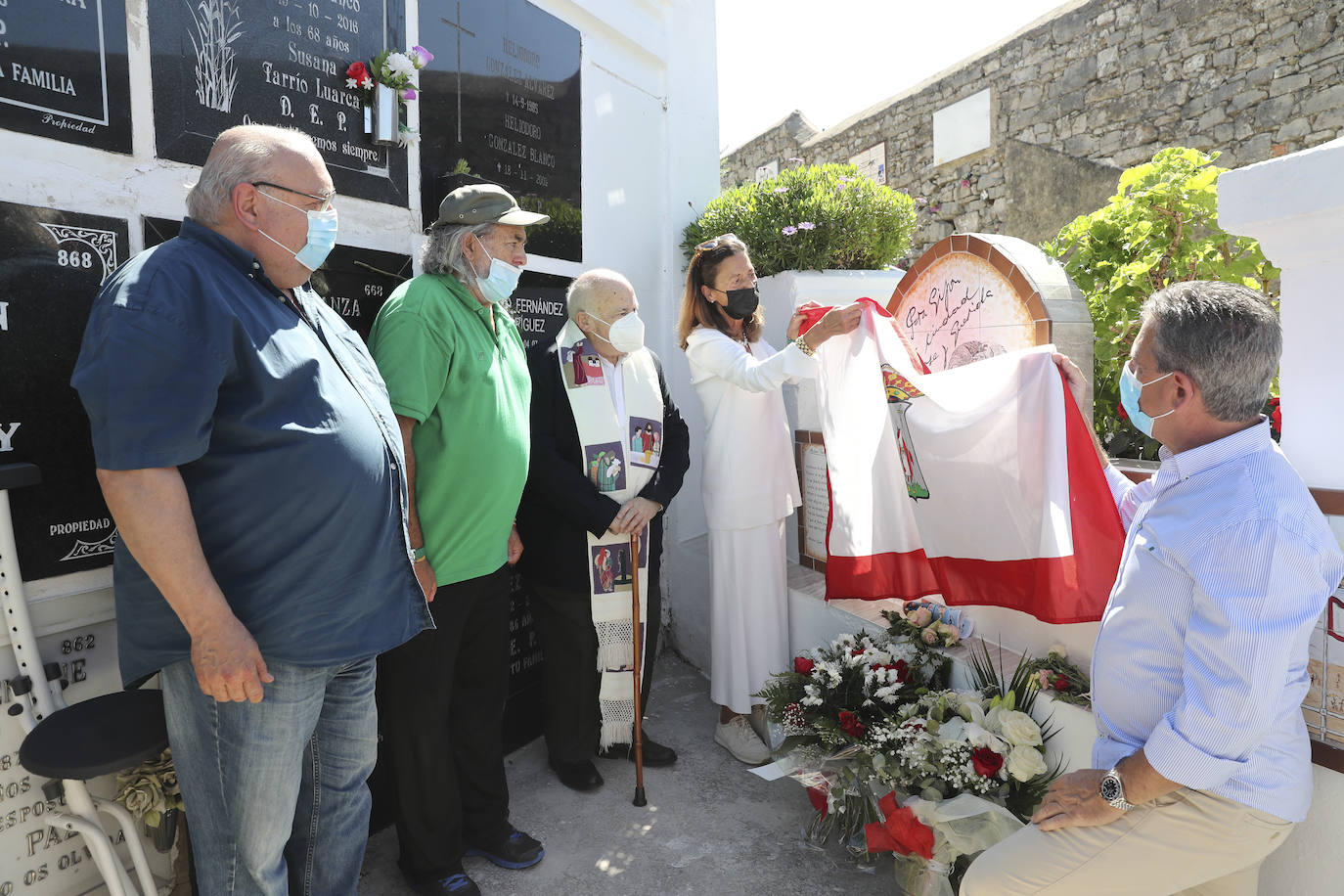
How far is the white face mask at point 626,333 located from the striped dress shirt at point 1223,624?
76.2 inches

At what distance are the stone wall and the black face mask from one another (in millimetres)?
5693

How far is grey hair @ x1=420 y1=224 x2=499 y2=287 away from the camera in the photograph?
2.71m

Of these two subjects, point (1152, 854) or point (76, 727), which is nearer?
point (1152, 854)

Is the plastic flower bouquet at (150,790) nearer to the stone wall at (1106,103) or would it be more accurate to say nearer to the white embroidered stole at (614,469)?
the white embroidered stole at (614,469)

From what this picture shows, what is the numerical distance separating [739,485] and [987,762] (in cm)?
146

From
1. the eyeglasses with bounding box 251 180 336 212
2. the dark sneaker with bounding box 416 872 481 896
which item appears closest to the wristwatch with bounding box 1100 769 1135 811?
the dark sneaker with bounding box 416 872 481 896

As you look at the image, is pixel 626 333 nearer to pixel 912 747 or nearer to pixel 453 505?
pixel 453 505

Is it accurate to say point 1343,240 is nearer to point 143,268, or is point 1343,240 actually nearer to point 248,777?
point 143,268

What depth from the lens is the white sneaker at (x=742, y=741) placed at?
11.4ft

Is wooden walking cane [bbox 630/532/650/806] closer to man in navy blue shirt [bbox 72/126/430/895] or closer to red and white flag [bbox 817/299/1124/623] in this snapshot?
red and white flag [bbox 817/299/1124/623]

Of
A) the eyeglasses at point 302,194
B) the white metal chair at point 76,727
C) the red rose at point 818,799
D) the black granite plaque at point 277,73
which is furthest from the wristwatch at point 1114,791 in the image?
the black granite plaque at point 277,73

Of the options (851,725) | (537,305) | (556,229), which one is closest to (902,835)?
(851,725)

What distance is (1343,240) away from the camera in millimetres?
1804

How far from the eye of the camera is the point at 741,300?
3352 millimetres
